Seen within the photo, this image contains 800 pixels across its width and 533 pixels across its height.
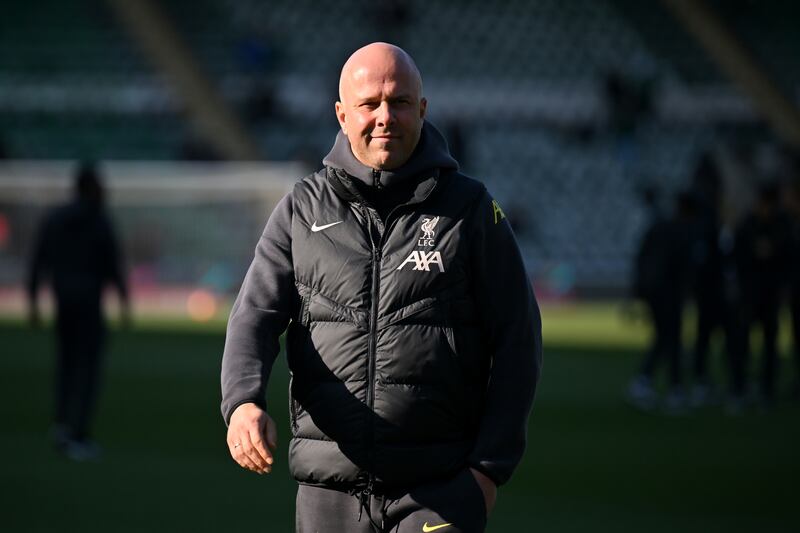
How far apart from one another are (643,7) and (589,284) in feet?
29.9

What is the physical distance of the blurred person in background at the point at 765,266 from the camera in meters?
15.4

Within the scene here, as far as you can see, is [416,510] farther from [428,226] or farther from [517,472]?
[517,472]

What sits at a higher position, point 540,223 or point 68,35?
point 68,35

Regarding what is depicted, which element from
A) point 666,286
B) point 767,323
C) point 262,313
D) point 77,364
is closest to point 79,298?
point 77,364

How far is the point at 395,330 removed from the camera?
159 inches

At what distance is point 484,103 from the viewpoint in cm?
3791

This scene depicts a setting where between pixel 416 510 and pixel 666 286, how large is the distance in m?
11.7

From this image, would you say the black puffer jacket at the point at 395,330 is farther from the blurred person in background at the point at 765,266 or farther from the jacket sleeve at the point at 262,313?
the blurred person in background at the point at 765,266

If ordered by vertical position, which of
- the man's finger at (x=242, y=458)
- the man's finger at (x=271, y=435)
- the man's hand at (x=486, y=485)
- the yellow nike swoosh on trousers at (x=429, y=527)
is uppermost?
the man's finger at (x=271, y=435)

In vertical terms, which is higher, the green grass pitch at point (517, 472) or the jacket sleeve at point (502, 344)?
the jacket sleeve at point (502, 344)

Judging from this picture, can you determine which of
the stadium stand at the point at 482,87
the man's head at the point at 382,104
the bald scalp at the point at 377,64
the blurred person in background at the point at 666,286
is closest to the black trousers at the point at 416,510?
the man's head at the point at 382,104

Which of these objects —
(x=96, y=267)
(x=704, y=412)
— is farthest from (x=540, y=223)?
(x=96, y=267)

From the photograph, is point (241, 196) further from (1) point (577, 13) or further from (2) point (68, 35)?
(1) point (577, 13)

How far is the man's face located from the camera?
159 inches
